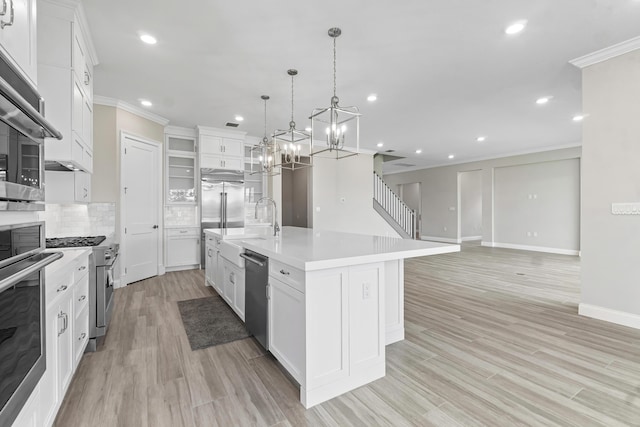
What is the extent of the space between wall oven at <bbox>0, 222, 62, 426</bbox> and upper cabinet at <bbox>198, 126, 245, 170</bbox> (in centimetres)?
497

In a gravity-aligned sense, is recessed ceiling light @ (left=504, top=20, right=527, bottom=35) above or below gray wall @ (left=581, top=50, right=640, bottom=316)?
above

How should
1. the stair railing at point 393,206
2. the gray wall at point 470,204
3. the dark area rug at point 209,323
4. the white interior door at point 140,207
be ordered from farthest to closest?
the gray wall at point 470,204
the stair railing at point 393,206
the white interior door at point 140,207
the dark area rug at point 209,323

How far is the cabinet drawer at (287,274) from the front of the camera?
6.12ft

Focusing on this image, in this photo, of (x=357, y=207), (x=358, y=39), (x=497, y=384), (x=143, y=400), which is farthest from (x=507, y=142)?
(x=143, y=400)

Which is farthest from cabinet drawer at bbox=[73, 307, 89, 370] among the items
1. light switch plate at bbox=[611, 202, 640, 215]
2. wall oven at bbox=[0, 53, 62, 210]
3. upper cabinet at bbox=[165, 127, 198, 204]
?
light switch plate at bbox=[611, 202, 640, 215]

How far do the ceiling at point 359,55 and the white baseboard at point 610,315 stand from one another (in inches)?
108

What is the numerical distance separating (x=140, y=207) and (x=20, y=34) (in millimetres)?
4135

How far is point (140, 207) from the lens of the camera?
5004 millimetres

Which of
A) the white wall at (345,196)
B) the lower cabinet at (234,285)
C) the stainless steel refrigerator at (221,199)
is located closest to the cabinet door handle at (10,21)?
the lower cabinet at (234,285)

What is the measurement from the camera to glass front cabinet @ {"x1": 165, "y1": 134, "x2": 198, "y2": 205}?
5.92 metres

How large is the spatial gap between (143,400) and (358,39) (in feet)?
11.2

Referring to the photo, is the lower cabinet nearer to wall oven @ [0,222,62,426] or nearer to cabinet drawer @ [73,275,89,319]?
cabinet drawer @ [73,275,89,319]

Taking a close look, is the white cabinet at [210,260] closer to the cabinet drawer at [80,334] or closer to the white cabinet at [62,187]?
the white cabinet at [62,187]

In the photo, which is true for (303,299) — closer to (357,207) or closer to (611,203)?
(611,203)
